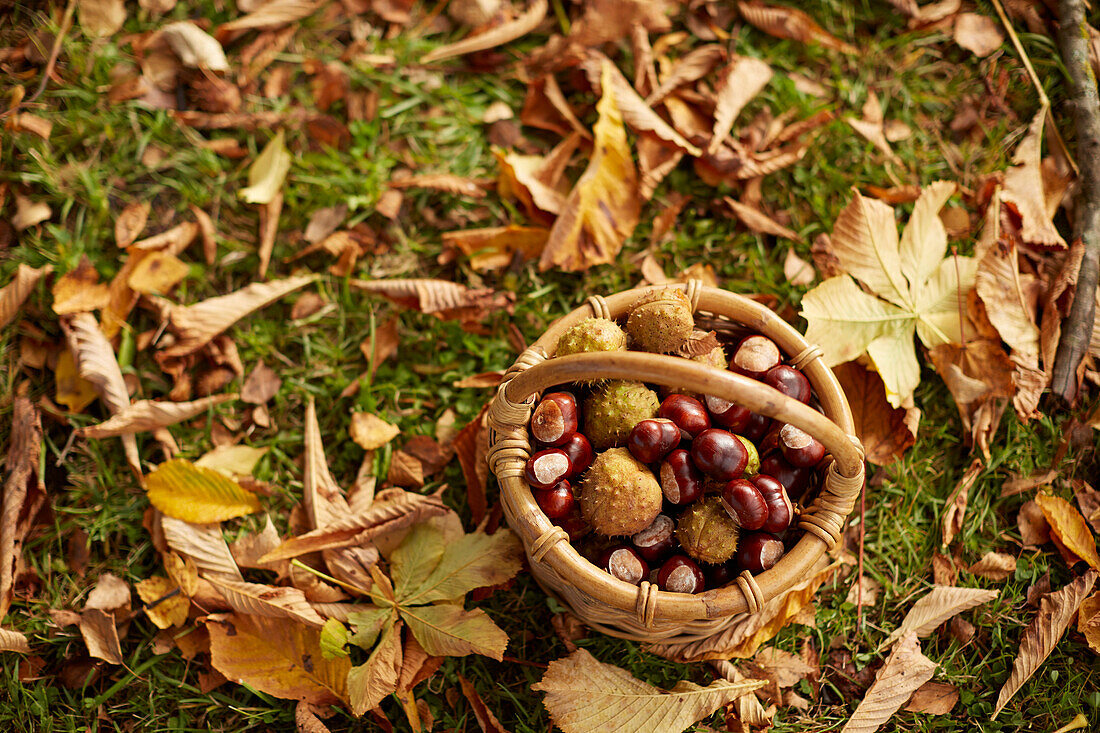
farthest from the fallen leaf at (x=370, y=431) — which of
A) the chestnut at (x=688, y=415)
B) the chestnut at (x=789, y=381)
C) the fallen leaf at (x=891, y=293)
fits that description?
the fallen leaf at (x=891, y=293)

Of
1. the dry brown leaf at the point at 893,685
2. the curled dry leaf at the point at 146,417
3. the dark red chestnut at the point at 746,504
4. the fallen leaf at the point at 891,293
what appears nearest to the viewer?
the dark red chestnut at the point at 746,504

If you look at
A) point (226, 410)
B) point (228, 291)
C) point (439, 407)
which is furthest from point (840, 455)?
point (228, 291)

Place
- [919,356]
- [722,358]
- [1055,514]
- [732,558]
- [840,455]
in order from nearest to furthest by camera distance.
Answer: [840,455]
[732,558]
[722,358]
[1055,514]
[919,356]

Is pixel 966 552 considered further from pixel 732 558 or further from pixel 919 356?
pixel 732 558

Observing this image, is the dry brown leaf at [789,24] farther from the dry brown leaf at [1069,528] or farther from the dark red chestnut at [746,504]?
the dark red chestnut at [746,504]

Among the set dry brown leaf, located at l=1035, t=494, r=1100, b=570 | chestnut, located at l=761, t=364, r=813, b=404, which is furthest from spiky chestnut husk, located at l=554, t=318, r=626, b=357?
dry brown leaf, located at l=1035, t=494, r=1100, b=570
